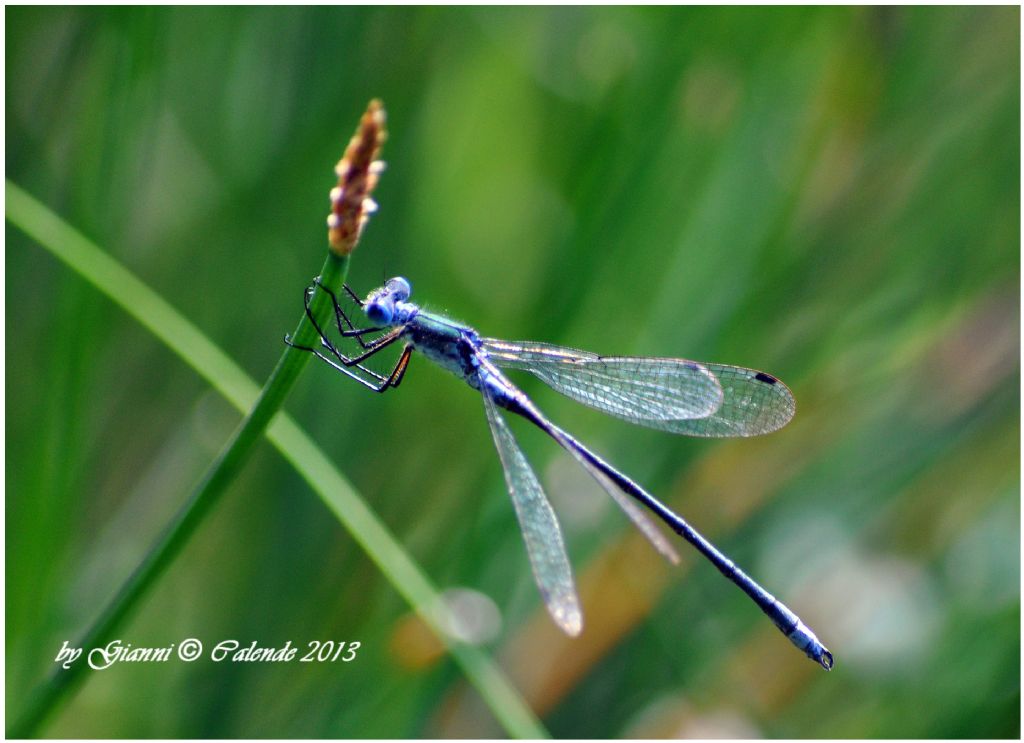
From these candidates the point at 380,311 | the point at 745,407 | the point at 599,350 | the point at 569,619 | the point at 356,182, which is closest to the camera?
the point at 356,182

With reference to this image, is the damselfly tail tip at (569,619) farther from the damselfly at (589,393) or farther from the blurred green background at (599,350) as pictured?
the blurred green background at (599,350)

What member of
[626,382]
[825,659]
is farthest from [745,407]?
[825,659]

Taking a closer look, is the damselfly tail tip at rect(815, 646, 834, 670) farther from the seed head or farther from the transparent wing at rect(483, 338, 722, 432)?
the seed head

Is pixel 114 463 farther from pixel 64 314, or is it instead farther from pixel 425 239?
pixel 425 239

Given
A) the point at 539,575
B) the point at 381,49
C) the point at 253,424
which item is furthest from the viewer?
the point at 381,49

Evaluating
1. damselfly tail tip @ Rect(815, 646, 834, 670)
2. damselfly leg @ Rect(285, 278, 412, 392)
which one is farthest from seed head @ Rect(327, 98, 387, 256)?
damselfly tail tip @ Rect(815, 646, 834, 670)

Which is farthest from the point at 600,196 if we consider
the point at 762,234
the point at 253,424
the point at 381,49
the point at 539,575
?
the point at 253,424

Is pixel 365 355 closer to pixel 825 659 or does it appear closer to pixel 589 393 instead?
pixel 589 393
